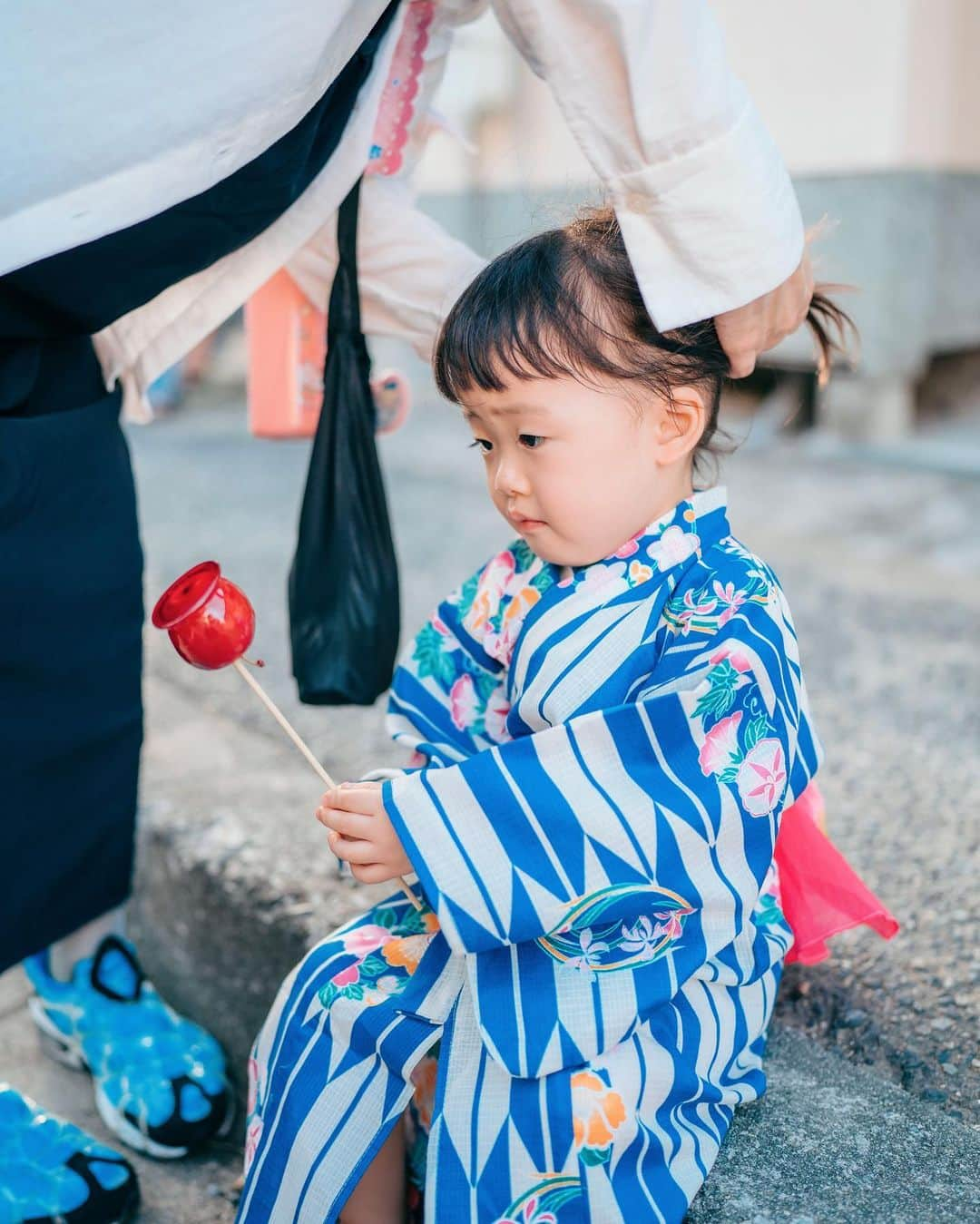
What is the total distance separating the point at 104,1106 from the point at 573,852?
0.95 metres

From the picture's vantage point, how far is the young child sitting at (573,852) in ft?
3.84

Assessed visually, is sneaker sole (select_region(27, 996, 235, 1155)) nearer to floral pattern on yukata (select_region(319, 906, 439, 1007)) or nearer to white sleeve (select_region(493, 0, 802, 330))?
floral pattern on yukata (select_region(319, 906, 439, 1007))

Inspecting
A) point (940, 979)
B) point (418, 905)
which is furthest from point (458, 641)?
point (940, 979)

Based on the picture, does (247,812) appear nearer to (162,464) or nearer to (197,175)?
(197,175)

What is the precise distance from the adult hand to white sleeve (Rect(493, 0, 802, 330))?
70mm

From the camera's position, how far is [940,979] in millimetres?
1574

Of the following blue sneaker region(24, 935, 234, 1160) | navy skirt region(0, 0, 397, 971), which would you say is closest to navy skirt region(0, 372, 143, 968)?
navy skirt region(0, 0, 397, 971)

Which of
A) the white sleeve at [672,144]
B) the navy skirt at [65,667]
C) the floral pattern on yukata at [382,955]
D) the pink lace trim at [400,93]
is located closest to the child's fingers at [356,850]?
the floral pattern on yukata at [382,955]

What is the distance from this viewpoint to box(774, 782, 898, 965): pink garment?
4.79 ft

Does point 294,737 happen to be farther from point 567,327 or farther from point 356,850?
point 567,327

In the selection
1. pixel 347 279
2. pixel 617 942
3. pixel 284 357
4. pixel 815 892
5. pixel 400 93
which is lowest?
pixel 815 892

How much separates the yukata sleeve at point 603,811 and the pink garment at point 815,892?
0.32 m

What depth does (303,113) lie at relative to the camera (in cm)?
135

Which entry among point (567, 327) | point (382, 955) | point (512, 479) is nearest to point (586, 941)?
point (382, 955)
